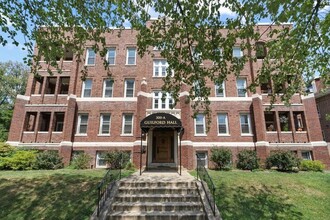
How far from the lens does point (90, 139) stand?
18.0 metres

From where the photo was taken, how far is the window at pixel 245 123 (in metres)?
18.0

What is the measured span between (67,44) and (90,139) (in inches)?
446

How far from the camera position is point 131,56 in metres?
20.5

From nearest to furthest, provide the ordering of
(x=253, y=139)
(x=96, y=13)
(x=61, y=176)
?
1. (x=96, y=13)
2. (x=61, y=176)
3. (x=253, y=139)

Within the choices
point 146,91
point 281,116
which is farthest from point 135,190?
point 281,116

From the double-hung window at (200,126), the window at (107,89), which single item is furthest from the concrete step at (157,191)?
the window at (107,89)

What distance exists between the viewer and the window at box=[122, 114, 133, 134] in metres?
18.3

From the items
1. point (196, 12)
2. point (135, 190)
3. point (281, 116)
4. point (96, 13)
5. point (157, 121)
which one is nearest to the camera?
point (196, 12)

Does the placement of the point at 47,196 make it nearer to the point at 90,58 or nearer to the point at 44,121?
the point at 44,121

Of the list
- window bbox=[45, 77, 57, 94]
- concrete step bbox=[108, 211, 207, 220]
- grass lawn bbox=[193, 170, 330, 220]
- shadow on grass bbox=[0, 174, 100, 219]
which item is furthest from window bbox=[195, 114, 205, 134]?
window bbox=[45, 77, 57, 94]

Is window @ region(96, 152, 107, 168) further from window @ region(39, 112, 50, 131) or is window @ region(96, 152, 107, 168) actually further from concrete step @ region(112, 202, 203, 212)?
concrete step @ region(112, 202, 203, 212)

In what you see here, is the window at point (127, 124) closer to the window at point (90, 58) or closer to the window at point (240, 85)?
the window at point (90, 58)

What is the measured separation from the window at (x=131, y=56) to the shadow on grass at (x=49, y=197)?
496 inches

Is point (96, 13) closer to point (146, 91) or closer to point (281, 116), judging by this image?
point (146, 91)
